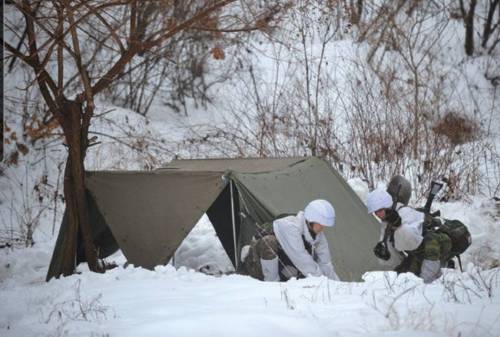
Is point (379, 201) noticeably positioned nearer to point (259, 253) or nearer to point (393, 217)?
point (393, 217)

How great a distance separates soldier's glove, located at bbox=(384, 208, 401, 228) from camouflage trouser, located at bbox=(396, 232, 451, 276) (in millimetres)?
301

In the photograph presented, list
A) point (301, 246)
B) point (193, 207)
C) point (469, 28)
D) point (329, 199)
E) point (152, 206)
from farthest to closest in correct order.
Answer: point (469, 28), point (329, 199), point (152, 206), point (193, 207), point (301, 246)

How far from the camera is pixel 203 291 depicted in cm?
441

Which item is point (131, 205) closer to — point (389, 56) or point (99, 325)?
point (99, 325)

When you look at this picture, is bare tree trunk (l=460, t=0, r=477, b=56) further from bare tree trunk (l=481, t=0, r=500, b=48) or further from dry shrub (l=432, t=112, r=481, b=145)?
Answer: dry shrub (l=432, t=112, r=481, b=145)

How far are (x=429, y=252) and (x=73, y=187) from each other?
3.32m

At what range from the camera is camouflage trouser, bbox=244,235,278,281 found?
5.27 metres

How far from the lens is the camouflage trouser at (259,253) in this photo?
527 centimetres

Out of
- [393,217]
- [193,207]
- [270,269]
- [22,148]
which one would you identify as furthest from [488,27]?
[270,269]

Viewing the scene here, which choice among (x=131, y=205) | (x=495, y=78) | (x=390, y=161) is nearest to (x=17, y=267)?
(x=131, y=205)

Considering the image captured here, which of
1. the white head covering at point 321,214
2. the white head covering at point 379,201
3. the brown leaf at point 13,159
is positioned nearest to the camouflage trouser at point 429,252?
the white head covering at point 379,201

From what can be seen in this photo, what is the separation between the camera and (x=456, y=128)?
33.9 ft

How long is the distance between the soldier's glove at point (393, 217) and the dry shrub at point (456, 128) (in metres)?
4.87

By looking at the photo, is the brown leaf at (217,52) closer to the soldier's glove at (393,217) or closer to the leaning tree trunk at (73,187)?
the leaning tree trunk at (73,187)
